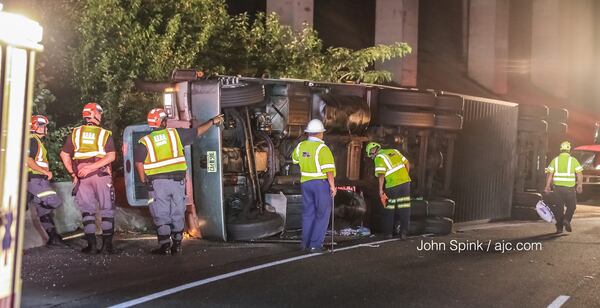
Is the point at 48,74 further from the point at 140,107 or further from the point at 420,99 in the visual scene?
the point at 420,99

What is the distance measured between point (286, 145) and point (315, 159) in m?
1.71

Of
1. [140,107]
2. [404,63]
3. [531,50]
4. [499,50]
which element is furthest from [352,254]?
[531,50]

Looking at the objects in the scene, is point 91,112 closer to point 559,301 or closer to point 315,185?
point 315,185

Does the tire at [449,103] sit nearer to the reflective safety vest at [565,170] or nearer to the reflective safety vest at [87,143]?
the reflective safety vest at [565,170]

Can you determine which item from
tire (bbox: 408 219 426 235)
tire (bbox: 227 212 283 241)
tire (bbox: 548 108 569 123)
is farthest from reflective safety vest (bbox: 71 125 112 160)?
tire (bbox: 548 108 569 123)

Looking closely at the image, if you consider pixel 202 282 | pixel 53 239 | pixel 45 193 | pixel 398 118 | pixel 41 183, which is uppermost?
pixel 398 118

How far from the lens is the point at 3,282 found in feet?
10.1

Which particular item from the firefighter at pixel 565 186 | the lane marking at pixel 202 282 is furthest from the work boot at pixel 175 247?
the firefighter at pixel 565 186

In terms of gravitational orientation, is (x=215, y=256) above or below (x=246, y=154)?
below

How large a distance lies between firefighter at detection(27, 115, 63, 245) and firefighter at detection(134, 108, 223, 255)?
47.7 inches

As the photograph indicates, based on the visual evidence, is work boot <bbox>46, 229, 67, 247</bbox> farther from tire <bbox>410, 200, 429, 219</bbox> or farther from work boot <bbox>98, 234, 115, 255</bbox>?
tire <bbox>410, 200, 429, 219</bbox>

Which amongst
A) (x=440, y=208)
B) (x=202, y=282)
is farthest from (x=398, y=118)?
(x=202, y=282)

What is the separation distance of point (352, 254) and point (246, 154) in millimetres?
2138

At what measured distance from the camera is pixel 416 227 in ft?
35.0
